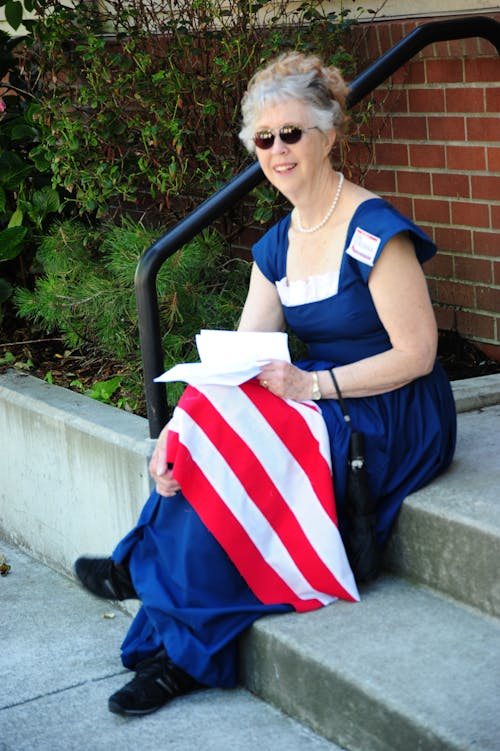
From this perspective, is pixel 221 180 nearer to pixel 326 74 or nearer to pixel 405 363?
pixel 326 74

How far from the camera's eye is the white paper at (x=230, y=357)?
3045 mm

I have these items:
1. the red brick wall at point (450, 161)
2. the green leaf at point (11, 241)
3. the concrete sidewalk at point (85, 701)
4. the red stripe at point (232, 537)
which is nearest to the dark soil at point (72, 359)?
the red brick wall at point (450, 161)

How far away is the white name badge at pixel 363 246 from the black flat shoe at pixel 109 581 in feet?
3.72

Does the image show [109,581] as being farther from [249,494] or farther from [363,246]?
[363,246]

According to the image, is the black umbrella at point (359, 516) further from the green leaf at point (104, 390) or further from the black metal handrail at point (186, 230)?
the green leaf at point (104, 390)

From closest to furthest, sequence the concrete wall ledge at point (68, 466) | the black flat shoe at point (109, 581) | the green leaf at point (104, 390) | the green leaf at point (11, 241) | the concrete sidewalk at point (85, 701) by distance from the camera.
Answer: the concrete sidewalk at point (85, 701) < the black flat shoe at point (109, 581) < the concrete wall ledge at point (68, 466) < the green leaf at point (104, 390) < the green leaf at point (11, 241)

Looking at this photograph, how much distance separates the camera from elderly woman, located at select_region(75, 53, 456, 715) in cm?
307

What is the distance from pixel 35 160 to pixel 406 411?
2792 millimetres

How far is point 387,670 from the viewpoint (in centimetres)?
272

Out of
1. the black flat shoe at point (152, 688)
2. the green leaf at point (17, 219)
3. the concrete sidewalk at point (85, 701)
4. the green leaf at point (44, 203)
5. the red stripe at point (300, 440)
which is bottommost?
the concrete sidewalk at point (85, 701)

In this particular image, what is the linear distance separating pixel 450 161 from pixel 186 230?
1363 mm

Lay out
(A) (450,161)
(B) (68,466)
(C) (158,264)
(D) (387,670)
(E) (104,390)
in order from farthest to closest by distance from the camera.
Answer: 1. (E) (104,390)
2. (A) (450,161)
3. (B) (68,466)
4. (C) (158,264)
5. (D) (387,670)

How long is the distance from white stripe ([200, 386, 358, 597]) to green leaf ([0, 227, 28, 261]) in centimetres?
260

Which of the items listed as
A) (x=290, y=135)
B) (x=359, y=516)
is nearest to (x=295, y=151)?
(x=290, y=135)
